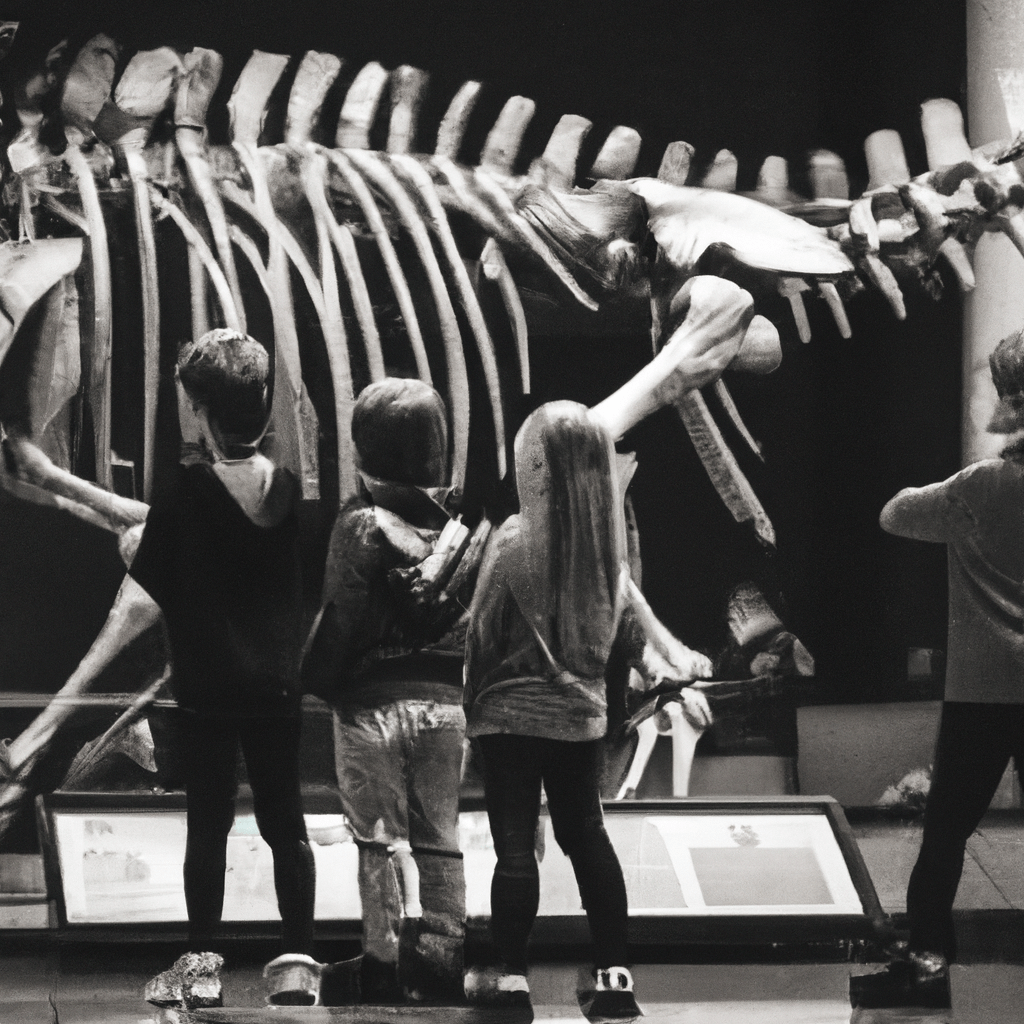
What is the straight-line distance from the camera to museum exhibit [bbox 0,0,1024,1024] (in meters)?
2.51

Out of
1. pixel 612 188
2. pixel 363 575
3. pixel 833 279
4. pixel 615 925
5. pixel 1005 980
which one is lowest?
pixel 1005 980

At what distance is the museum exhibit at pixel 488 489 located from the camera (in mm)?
2506

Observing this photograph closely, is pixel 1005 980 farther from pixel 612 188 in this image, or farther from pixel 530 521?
pixel 612 188

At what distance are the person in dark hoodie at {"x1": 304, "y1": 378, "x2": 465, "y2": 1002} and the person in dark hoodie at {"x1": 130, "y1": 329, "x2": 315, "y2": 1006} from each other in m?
0.12

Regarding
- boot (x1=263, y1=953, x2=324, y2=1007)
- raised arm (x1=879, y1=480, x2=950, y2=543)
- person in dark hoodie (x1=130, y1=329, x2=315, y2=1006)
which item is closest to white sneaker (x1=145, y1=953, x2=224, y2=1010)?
person in dark hoodie (x1=130, y1=329, x2=315, y2=1006)

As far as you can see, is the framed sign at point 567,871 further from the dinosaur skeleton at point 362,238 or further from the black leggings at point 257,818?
the dinosaur skeleton at point 362,238

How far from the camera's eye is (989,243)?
8.65ft

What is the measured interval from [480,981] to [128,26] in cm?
240

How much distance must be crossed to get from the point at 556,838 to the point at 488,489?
807 mm

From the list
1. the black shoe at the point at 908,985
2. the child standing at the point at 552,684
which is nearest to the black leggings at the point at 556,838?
the child standing at the point at 552,684

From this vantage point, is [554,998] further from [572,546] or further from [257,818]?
[572,546]

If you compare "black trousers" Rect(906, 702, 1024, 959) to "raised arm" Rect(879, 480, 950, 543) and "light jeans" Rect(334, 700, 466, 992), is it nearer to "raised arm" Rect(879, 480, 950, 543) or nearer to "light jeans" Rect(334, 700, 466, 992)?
"raised arm" Rect(879, 480, 950, 543)

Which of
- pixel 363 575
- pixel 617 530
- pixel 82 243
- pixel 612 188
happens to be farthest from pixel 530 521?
pixel 82 243

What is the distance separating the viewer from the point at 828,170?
8.64 ft
